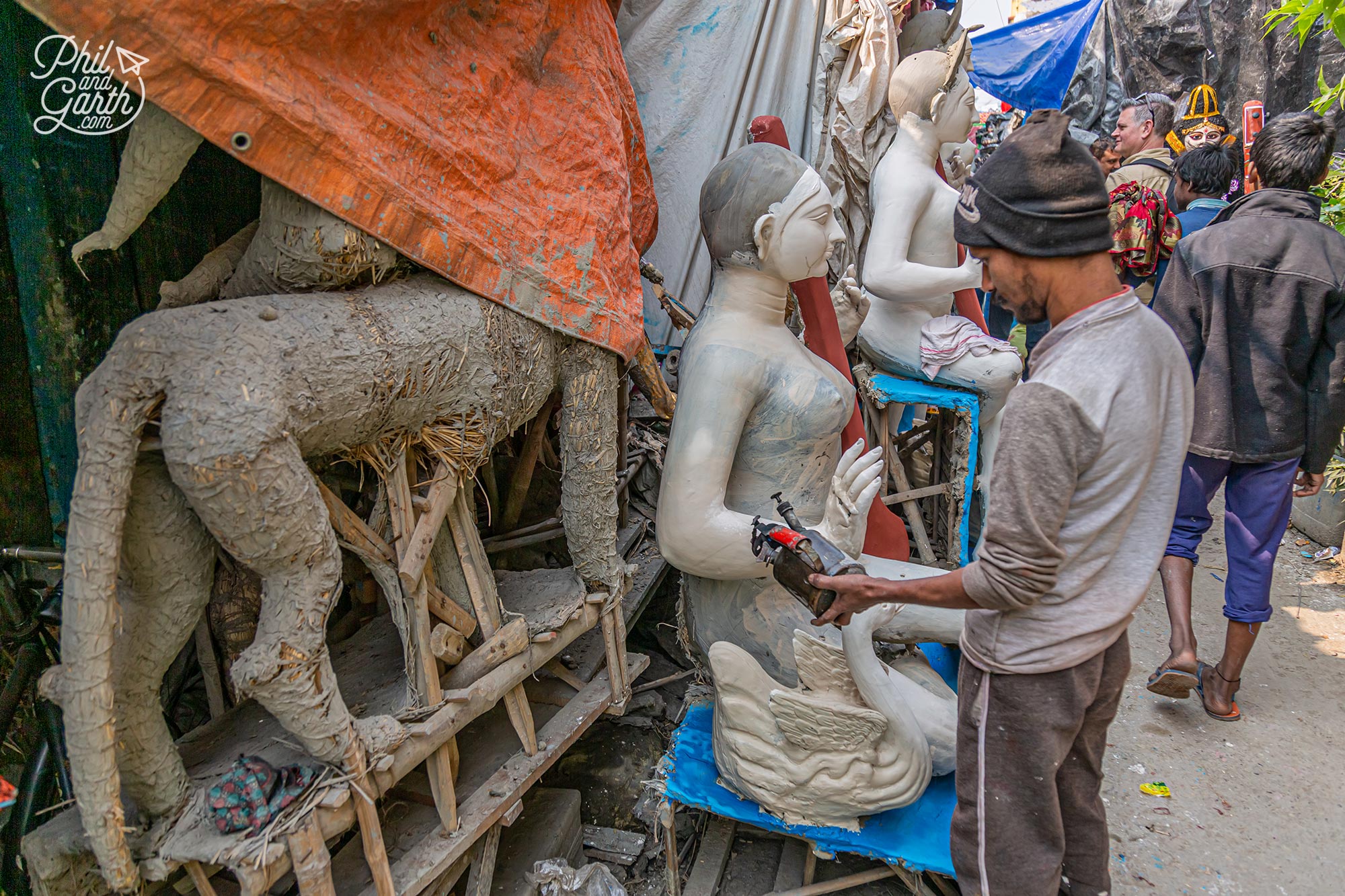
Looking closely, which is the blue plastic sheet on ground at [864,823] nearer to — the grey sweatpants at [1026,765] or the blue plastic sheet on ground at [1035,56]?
the grey sweatpants at [1026,765]

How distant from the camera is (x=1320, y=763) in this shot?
319 centimetres

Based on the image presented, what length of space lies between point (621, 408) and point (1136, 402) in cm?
201

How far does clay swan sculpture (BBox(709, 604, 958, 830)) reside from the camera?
210 centimetres

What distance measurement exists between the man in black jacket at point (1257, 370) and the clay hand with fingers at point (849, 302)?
1.39 metres

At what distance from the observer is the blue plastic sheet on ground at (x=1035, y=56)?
9.16 metres

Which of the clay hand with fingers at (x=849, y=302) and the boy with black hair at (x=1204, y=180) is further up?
the boy with black hair at (x=1204, y=180)

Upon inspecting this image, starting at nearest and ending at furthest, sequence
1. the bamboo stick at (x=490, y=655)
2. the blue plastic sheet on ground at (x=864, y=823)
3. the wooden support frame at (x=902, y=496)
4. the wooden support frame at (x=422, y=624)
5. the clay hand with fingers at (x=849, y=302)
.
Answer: the wooden support frame at (x=422, y=624)
the blue plastic sheet on ground at (x=864, y=823)
the bamboo stick at (x=490, y=655)
the clay hand with fingers at (x=849, y=302)
the wooden support frame at (x=902, y=496)

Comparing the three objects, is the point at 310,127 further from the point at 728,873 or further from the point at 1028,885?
the point at 728,873

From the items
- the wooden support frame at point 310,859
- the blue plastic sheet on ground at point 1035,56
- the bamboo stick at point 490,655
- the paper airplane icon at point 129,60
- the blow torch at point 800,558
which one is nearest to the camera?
the paper airplane icon at point 129,60

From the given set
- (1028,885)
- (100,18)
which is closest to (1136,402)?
(1028,885)

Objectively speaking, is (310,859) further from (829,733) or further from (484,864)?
(829,733)

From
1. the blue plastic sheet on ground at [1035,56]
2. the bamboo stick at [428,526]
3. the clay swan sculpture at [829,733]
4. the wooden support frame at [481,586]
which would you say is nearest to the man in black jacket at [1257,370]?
the clay swan sculpture at [829,733]

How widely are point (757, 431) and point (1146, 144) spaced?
17.7 ft

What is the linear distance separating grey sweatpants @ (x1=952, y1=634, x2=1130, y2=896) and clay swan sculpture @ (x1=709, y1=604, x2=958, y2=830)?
0.32m
